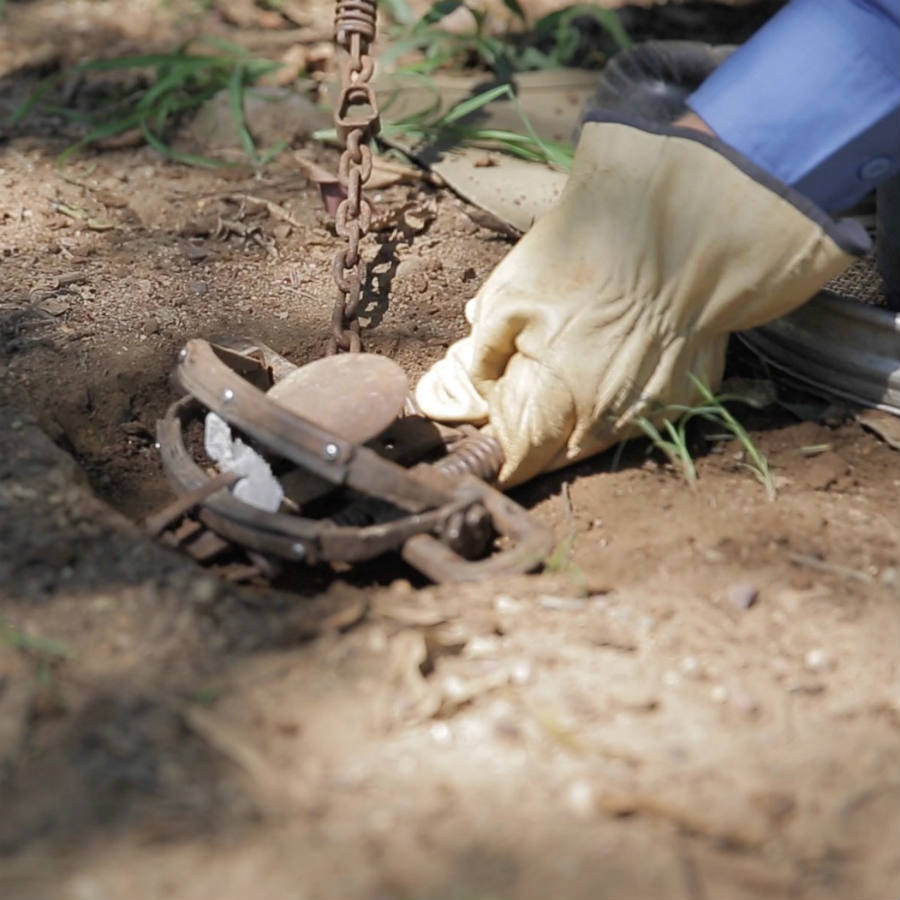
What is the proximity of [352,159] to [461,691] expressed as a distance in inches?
41.7

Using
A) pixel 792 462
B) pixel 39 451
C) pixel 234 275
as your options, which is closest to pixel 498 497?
pixel 792 462

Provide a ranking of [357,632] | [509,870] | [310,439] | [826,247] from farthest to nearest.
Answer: [826,247], [310,439], [357,632], [509,870]

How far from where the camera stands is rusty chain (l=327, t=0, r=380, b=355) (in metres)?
2.07

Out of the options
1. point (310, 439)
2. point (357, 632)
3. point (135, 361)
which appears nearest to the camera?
point (357, 632)

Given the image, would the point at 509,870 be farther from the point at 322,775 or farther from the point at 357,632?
the point at 357,632

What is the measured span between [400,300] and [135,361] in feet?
1.62

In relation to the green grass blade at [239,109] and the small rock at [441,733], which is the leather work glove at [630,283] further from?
the green grass blade at [239,109]

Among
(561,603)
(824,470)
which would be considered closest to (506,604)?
(561,603)

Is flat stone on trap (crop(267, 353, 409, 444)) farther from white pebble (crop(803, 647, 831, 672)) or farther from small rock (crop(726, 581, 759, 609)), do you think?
white pebble (crop(803, 647, 831, 672))

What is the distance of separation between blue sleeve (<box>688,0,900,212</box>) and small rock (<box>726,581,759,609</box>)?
0.58 metres

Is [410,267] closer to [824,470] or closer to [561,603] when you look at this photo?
[824,470]

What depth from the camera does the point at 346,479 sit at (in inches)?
62.3

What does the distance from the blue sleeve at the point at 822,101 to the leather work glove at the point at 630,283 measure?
2.6 inches

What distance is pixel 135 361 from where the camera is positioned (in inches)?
81.0
